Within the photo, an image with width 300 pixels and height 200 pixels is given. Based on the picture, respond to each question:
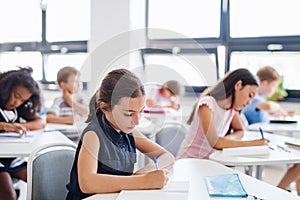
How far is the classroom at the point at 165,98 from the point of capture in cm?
148

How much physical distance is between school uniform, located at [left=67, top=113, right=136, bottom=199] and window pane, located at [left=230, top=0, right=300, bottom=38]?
3123 millimetres

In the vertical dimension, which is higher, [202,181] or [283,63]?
[283,63]

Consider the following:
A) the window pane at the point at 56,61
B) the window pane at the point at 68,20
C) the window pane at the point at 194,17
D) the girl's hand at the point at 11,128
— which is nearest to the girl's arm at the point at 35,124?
the girl's hand at the point at 11,128

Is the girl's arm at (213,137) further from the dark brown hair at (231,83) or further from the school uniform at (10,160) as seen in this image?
the school uniform at (10,160)

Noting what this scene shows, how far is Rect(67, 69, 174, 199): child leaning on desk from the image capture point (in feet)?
4.20

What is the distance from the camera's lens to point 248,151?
1.90 metres

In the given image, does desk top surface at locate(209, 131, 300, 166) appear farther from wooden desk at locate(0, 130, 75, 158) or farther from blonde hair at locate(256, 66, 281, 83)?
blonde hair at locate(256, 66, 281, 83)

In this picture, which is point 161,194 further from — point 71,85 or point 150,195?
point 71,85

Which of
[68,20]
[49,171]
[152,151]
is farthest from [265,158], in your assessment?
[68,20]

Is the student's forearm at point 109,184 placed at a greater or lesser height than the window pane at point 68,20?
lesser

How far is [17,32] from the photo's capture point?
17.9 feet

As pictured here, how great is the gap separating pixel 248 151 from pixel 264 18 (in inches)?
107

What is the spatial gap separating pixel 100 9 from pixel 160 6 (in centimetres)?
74

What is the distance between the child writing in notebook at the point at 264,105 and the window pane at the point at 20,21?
320 centimetres
